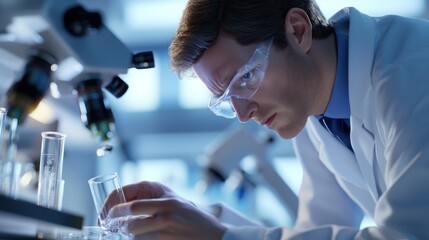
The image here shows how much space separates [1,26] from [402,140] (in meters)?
0.92

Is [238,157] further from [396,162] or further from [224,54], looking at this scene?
[396,162]

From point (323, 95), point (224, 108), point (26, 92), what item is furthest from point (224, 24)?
point (26, 92)

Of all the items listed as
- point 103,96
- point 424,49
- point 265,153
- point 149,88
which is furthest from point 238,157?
point 149,88

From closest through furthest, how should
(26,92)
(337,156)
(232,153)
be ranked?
(26,92) < (337,156) < (232,153)

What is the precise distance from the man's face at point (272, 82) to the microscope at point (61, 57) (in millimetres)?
515

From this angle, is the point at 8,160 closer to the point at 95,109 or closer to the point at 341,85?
the point at 95,109

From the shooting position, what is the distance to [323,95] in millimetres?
1881

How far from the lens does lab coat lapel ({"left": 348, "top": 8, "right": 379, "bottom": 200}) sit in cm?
168

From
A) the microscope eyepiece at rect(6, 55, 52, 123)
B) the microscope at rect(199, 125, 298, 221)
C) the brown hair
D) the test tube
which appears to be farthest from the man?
the microscope at rect(199, 125, 298, 221)

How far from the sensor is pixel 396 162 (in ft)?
4.77

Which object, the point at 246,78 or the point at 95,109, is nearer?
the point at 95,109

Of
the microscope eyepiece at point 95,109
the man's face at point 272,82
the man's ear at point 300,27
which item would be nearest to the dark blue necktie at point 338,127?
the man's face at point 272,82

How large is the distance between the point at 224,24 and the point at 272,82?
0.22 m

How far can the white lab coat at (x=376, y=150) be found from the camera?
4.58ft
